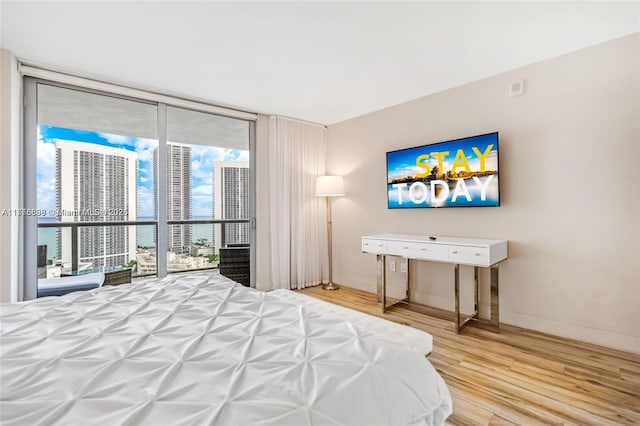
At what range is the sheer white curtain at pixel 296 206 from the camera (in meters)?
4.36

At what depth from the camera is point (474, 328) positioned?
300 cm

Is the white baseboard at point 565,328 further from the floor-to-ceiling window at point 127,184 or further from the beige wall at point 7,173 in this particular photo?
the beige wall at point 7,173

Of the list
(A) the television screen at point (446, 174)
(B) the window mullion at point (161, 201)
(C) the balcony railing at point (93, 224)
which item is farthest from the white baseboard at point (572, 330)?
(B) the window mullion at point (161, 201)

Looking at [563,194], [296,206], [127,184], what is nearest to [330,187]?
[296,206]

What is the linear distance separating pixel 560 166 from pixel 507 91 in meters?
0.89

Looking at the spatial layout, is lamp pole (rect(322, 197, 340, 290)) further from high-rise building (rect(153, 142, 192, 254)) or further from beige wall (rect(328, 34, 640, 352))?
high-rise building (rect(153, 142, 192, 254))

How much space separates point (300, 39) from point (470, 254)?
2364 mm

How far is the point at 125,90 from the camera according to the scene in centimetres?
325

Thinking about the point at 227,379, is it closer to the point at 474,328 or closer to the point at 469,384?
the point at 469,384

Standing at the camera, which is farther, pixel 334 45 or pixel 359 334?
pixel 334 45

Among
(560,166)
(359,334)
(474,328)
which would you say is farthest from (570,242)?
(359,334)

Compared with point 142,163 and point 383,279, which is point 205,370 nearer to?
point 383,279

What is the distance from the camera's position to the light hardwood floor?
5.68 ft

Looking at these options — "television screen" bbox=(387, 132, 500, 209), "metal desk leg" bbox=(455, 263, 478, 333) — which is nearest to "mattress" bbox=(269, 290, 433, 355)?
"metal desk leg" bbox=(455, 263, 478, 333)
